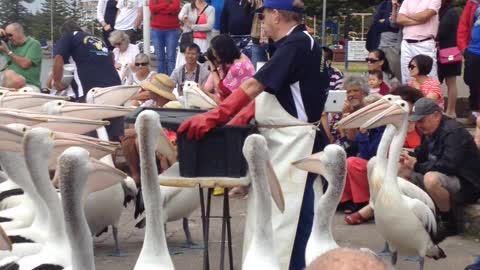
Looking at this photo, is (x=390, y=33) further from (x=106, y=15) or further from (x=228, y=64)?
(x=106, y=15)

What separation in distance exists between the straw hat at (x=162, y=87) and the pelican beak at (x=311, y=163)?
14.2ft

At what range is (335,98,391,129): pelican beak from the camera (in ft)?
23.3

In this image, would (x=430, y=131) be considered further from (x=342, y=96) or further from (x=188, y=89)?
(x=188, y=89)

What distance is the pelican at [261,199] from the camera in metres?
5.02

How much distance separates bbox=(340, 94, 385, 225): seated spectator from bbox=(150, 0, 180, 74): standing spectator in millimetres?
4224

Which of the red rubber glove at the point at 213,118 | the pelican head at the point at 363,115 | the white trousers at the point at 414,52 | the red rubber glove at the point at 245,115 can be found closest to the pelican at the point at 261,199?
the red rubber glove at the point at 213,118

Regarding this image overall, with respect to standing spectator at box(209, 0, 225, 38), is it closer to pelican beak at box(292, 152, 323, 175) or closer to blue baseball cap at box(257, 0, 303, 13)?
blue baseball cap at box(257, 0, 303, 13)

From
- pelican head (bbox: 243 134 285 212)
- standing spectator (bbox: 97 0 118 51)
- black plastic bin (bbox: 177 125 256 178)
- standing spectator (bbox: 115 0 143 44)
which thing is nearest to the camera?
pelican head (bbox: 243 134 285 212)

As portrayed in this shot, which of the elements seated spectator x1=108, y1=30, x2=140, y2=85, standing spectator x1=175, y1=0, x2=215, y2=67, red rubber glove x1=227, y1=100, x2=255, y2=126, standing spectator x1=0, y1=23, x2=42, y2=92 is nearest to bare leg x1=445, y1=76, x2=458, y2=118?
standing spectator x1=175, y1=0, x2=215, y2=67

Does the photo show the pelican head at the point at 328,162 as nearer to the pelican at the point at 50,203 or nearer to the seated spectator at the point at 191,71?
the pelican at the point at 50,203

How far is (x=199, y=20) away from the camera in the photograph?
12062 mm

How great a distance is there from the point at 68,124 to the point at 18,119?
400 mm

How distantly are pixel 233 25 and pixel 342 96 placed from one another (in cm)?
394

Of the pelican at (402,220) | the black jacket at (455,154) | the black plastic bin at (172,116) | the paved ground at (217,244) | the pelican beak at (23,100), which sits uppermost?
the black plastic bin at (172,116)
